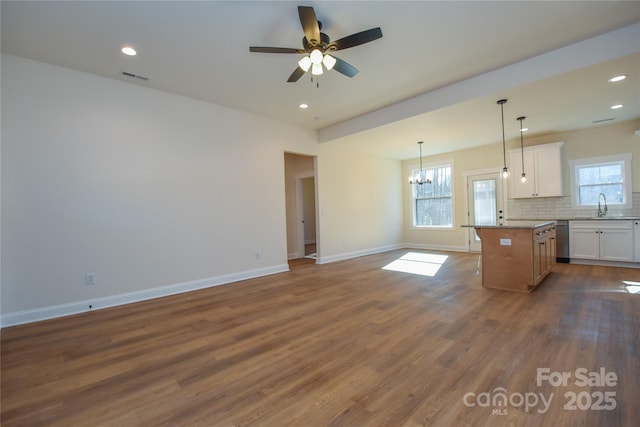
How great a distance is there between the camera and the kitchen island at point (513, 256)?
385 cm

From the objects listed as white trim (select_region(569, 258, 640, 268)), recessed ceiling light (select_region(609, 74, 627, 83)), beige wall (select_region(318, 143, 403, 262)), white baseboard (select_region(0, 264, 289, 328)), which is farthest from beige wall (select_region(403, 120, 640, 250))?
white baseboard (select_region(0, 264, 289, 328))

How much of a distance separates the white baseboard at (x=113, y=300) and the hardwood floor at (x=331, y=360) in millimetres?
186

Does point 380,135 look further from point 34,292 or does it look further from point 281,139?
point 34,292

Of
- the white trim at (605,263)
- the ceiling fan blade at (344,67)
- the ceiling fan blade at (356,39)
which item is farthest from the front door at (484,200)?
the ceiling fan blade at (356,39)

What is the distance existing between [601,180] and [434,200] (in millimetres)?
3534

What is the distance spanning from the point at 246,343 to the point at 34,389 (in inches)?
58.3

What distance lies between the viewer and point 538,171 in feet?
20.2

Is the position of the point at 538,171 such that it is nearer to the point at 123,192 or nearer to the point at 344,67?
the point at 344,67

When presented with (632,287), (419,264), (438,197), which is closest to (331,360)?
(419,264)

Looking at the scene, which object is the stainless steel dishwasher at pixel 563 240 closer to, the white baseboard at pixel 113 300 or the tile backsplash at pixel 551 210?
the tile backsplash at pixel 551 210

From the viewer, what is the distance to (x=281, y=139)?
573cm

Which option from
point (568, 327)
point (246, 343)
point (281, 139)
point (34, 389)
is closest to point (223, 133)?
point (281, 139)

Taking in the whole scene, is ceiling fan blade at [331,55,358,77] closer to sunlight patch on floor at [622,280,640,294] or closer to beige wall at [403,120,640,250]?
sunlight patch on floor at [622,280,640,294]

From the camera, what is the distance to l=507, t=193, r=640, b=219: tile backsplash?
5.44 meters
